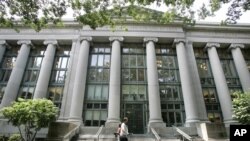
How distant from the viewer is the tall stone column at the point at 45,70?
2395 centimetres

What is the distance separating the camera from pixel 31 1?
11.8 meters

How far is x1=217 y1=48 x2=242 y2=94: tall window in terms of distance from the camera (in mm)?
26941

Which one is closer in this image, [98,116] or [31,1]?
[31,1]

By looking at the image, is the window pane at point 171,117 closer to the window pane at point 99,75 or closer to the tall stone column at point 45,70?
the window pane at point 99,75

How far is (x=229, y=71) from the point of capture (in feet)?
92.9

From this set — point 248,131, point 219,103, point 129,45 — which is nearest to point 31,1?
point 248,131

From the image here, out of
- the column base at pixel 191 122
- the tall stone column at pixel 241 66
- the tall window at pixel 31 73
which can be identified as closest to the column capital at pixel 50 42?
the tall window at pixel 31 73

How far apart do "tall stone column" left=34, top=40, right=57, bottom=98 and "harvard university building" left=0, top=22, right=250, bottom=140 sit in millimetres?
113

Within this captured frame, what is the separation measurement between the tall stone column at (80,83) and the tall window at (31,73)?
6.03 meters

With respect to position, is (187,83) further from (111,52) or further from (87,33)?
(87,33)

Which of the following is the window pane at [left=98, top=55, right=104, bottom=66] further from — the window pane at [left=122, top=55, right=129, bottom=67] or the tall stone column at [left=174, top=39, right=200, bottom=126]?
the tall stone column at [left=174, top=39, right=200, bottom=126]

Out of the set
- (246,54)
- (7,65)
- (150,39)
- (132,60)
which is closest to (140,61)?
(132,60)

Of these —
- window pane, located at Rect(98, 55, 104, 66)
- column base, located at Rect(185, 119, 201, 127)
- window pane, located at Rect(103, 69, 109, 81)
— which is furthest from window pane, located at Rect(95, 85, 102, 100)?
column base, located at Rect(185, 119, 201, 127)

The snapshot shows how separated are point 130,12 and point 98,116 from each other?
48.5 ft
